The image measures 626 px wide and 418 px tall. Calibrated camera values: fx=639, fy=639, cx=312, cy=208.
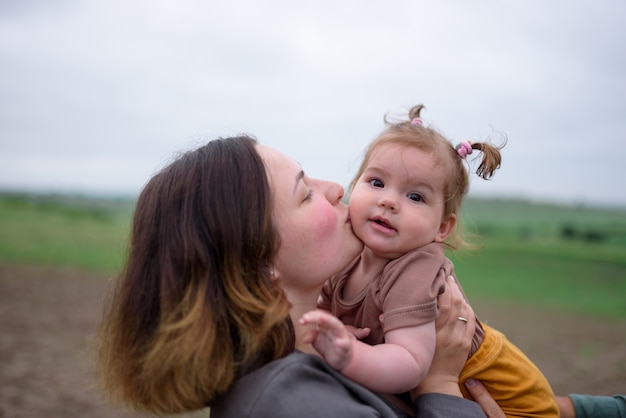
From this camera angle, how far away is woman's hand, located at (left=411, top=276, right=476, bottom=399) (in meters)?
2.56

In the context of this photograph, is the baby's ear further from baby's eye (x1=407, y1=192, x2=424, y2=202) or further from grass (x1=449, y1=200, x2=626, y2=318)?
grass (x1=449, y1=200, x2=626, y2=318)

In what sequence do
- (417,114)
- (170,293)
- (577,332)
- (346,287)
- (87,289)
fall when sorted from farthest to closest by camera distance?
(87,289) < (577,332) < (417,114) < (346,287) < (170,293)

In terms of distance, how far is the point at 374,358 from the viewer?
2.23 m

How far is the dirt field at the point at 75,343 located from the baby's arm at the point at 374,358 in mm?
5186

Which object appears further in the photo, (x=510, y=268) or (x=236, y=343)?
(x=510, y=268)

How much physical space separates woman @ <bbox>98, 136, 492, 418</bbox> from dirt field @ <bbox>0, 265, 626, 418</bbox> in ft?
16.0

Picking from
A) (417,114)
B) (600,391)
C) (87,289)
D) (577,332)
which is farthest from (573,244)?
(417,114)

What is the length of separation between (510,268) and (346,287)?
1006 inches

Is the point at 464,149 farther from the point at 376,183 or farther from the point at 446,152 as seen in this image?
the point at 376,183

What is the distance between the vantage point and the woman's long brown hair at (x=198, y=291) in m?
2.17

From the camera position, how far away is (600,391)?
1118 cm

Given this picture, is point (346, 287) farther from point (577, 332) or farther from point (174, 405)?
point (577, 332)

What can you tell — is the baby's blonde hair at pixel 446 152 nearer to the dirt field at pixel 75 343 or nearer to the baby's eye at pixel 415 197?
the baby's eye at pixel 415 197

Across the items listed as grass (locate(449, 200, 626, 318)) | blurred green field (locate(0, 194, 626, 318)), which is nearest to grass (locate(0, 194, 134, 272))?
blurred green field (locate(0, 194, 626, 318))
